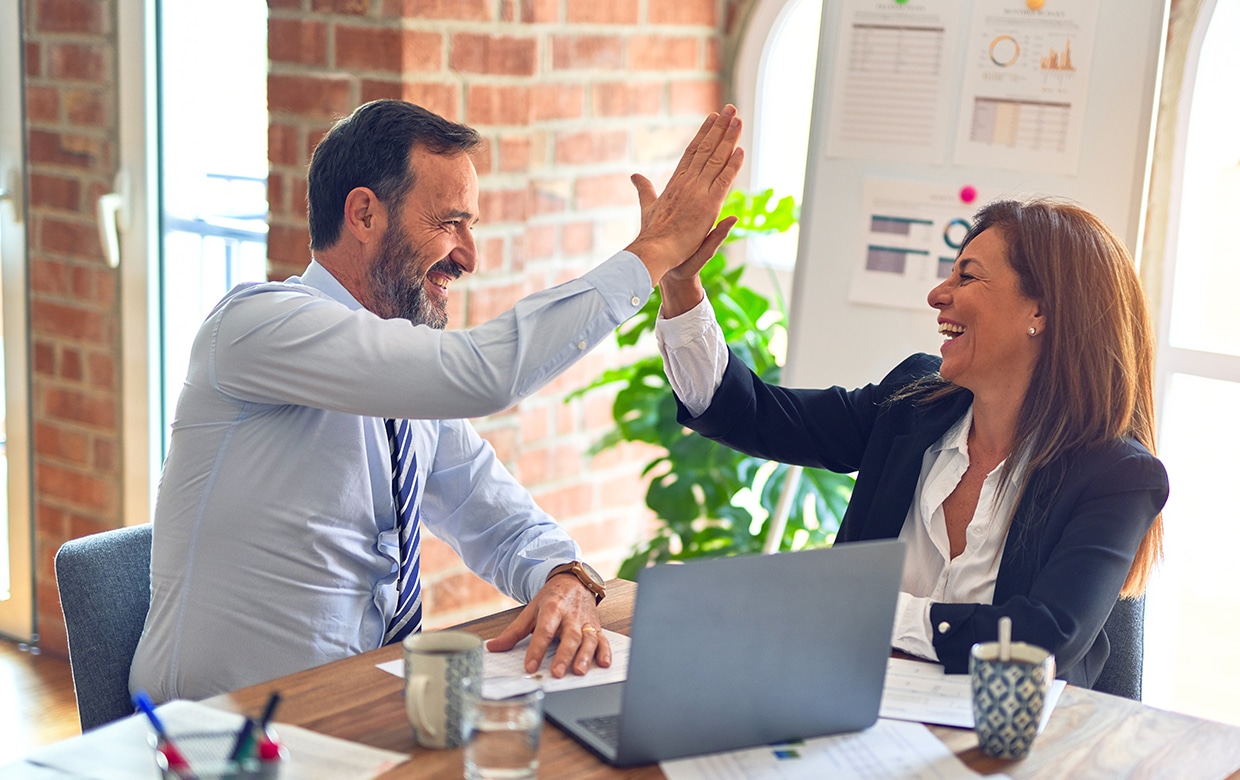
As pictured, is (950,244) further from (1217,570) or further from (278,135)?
(278,135)

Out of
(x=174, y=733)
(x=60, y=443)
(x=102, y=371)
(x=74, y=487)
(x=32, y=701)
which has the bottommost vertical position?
(x=32, y=701)

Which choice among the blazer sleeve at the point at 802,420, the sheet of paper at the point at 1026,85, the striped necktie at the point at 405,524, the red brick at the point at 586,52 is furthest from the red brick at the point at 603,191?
the striped necktie at the point at 405,524

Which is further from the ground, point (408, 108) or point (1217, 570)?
point (408, 108)

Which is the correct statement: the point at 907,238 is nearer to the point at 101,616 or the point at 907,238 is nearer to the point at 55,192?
the point at 101,616

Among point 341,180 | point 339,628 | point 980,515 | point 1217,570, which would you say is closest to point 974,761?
point 980,515

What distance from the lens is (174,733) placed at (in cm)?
125

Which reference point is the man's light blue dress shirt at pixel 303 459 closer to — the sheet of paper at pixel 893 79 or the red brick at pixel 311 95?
the red brick at pixel 311 95

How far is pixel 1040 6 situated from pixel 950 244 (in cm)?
47

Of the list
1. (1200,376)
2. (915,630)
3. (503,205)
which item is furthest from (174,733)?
(1200,376)

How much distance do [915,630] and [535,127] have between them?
1.77 meters

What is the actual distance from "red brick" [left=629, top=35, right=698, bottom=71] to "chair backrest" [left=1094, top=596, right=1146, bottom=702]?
6.61ft

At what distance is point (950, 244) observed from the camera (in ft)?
8.29

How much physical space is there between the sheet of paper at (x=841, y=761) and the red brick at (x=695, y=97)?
96.1 inches

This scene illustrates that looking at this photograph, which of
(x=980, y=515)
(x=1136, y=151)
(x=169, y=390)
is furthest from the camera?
(x=169, y=390)
